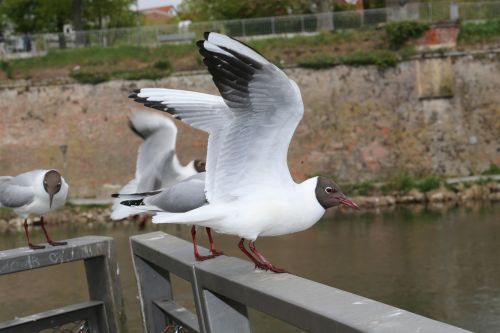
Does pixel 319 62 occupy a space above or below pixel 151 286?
above

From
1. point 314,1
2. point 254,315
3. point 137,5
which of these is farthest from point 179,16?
point 254,315

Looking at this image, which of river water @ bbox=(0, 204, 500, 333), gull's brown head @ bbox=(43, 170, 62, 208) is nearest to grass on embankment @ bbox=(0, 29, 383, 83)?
river water @ bbox=(0, 204, 500, 333)

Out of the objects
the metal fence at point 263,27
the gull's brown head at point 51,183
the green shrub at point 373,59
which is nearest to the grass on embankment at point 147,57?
the green shrub at point 373,59

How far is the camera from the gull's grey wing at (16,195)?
5.39m

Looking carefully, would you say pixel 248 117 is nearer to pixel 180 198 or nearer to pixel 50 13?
pixel 180 198

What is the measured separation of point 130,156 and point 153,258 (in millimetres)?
16635

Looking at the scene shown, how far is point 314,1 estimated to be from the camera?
24344 millimetres

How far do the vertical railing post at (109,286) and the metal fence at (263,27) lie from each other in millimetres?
16400

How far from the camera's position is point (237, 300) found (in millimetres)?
2678

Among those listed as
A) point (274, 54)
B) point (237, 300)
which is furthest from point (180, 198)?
point (274, 54)

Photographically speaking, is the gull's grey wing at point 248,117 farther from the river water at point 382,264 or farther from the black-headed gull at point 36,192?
the river water at point 382,264

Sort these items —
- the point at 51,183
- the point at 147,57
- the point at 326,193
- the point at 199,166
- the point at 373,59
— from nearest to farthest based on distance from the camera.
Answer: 1. the point at 326,193
2. the point at 51,183
3. the point at 199,166
4. the point at 373,59
5. the point at 147,57

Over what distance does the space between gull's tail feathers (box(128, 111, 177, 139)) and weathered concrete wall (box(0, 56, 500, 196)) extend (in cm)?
1430

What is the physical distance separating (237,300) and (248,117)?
73 centimetres
